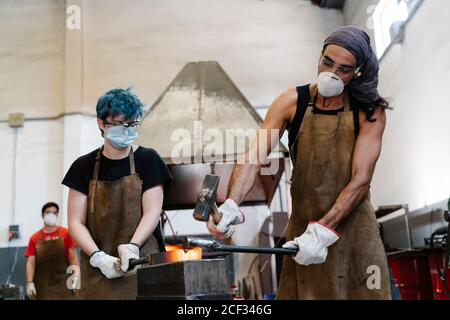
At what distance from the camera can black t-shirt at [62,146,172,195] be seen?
64.6 inches

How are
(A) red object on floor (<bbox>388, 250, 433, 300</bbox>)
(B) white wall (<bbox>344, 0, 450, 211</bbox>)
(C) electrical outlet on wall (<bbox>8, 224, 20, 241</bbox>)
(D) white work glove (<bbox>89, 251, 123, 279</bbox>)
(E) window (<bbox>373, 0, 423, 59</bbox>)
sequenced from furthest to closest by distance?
(C) electrical outlet on wall (<bbox>8, 224, 20, 241</bbox>), (E) window (<bbox>373, 0, 423, 59</bbox>), (B) white wall (<bbox>344, 0, 450, 211</bbox>), (A) red object on floor (<bbox>388, 250, 433, 300</bbox>), (D) white work glove (<bbox>89, 251, 123, 279</bbox>)

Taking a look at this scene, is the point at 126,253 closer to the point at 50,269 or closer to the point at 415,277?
the point at 415,277

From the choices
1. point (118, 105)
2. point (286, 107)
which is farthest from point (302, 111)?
point (118, 105)

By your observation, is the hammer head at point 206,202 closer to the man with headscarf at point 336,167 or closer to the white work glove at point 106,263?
the man with headscarf at point 336,167

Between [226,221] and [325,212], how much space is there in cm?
31

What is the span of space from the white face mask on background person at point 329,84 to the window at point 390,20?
6.37 ft

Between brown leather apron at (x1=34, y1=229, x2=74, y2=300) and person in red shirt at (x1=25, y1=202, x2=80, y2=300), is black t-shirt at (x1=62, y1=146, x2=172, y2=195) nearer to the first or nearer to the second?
person in red shirt at (x1=25, y1=202, x2=80, y2=300)

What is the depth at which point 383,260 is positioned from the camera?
128 cm

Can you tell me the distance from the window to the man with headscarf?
1.91 meters

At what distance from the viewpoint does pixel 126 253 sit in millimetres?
1461

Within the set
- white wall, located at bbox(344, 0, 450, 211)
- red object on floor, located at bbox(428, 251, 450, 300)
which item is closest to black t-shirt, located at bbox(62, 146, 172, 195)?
red object on floor, located at bbox(428, 251, 450, 300)

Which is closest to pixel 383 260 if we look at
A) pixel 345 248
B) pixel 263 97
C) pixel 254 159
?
pixel 345 248

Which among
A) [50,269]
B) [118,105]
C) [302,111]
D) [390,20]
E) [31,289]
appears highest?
[390,20]

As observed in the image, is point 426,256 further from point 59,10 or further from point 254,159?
point 59,10
